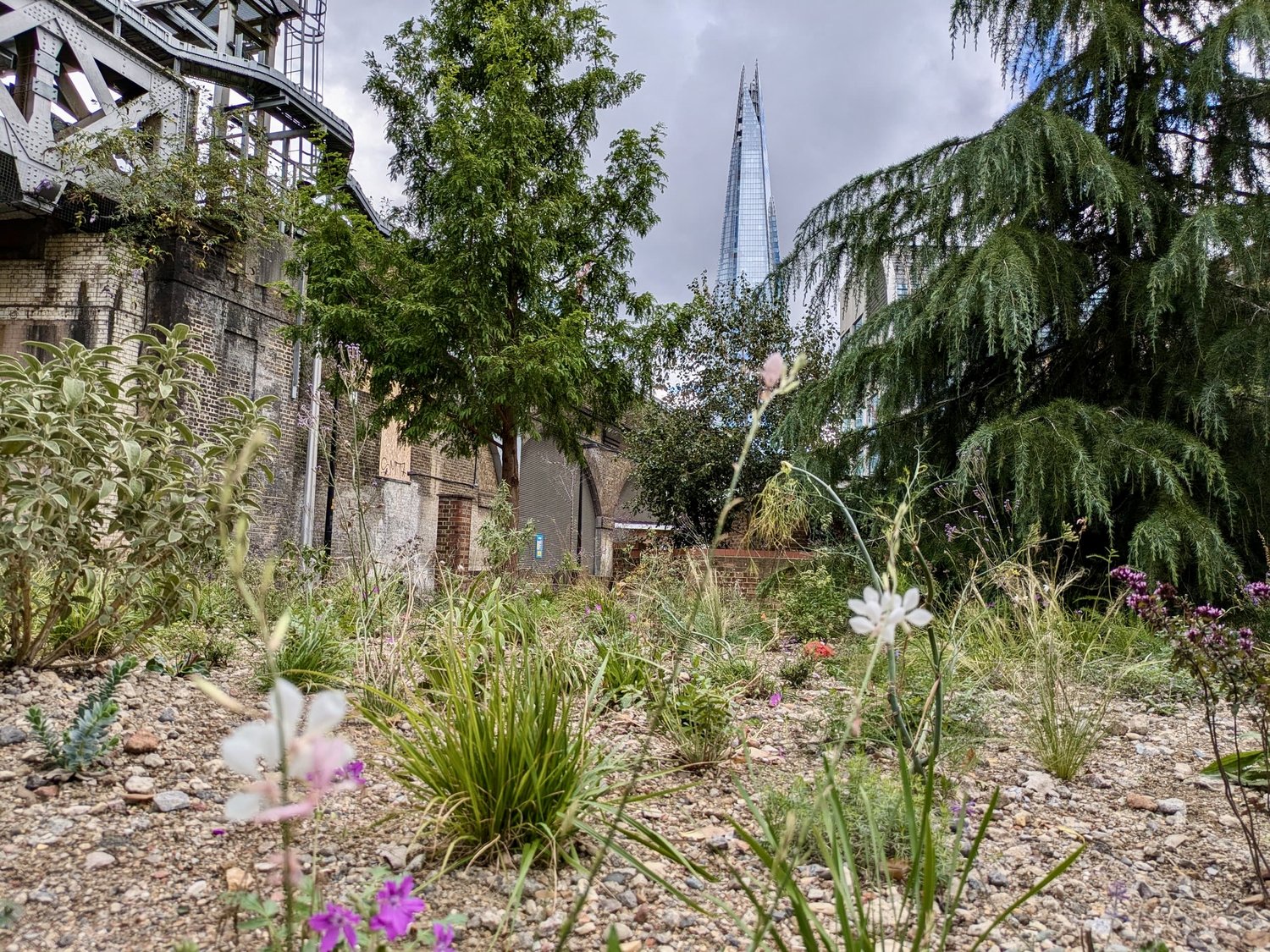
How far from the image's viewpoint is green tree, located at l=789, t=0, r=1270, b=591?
531 cm

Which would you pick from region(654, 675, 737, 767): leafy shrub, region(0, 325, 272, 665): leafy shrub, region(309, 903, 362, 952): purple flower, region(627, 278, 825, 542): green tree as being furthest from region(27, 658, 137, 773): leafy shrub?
region(627, 278, 825, 542): green tree

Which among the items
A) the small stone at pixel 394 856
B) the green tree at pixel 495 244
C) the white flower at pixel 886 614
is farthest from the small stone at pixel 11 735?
the green tree at pixel 495 244

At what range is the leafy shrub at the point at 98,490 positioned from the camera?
2.57m

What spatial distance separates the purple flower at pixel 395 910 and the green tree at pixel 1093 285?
5.17 meters

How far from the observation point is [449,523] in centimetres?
1280

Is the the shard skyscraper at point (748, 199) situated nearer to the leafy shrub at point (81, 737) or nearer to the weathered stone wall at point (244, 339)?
the weathered stone wall at point (244, 339)

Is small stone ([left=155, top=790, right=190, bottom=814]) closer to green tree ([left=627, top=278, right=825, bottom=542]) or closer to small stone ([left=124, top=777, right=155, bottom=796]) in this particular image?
small stone ([left=124, top=777, right=155, bottom=796])

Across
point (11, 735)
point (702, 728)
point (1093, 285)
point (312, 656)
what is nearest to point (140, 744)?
point (11, 735)

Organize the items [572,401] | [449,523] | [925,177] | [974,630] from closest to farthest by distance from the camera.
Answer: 1. [974,630]
2. [925,177]
3. [572,401]
4. [449,523]

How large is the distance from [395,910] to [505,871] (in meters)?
1.06

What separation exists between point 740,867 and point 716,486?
9.55 metres

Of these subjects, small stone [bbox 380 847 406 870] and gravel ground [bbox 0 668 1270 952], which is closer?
gravel ground [bbox 0 668 1270 952]

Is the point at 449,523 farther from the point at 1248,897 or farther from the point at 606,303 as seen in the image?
the point at 1248,897

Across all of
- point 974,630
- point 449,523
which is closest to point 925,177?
point 974,630
